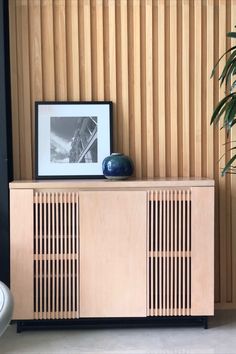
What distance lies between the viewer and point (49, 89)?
3.36m

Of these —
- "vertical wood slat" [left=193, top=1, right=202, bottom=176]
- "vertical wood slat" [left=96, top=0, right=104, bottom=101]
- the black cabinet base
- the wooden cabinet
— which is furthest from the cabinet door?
"vertical wood slat" [left=96, top=0, right=104, bottom=101]

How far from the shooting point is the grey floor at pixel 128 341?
283 centimetres

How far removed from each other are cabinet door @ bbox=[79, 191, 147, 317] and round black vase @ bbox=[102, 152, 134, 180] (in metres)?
0.16

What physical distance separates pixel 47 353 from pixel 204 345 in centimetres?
92

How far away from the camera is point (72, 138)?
10.9 feet

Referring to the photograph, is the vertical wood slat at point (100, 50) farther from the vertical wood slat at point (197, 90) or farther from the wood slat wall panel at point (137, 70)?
the vertical wood slat at point (197, 90)

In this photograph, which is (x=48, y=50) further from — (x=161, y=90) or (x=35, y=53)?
(x=161, y=90)

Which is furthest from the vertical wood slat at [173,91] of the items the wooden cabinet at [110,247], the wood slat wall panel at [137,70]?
the wooden cabinet at [110,247]

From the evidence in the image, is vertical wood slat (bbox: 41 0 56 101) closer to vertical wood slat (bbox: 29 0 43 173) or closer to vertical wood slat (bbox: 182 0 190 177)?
vertical wood slat (bbox: 29 0 43 173)

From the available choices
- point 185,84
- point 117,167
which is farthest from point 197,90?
point 117,167

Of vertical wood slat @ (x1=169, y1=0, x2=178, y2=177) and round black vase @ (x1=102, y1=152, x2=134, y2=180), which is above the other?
vertical wood slat @ (x1=169, y1=0, x2=178, y2=177)

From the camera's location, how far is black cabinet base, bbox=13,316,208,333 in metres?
3.12

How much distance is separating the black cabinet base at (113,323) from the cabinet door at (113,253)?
0.13 m

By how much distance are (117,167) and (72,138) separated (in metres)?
0.44
